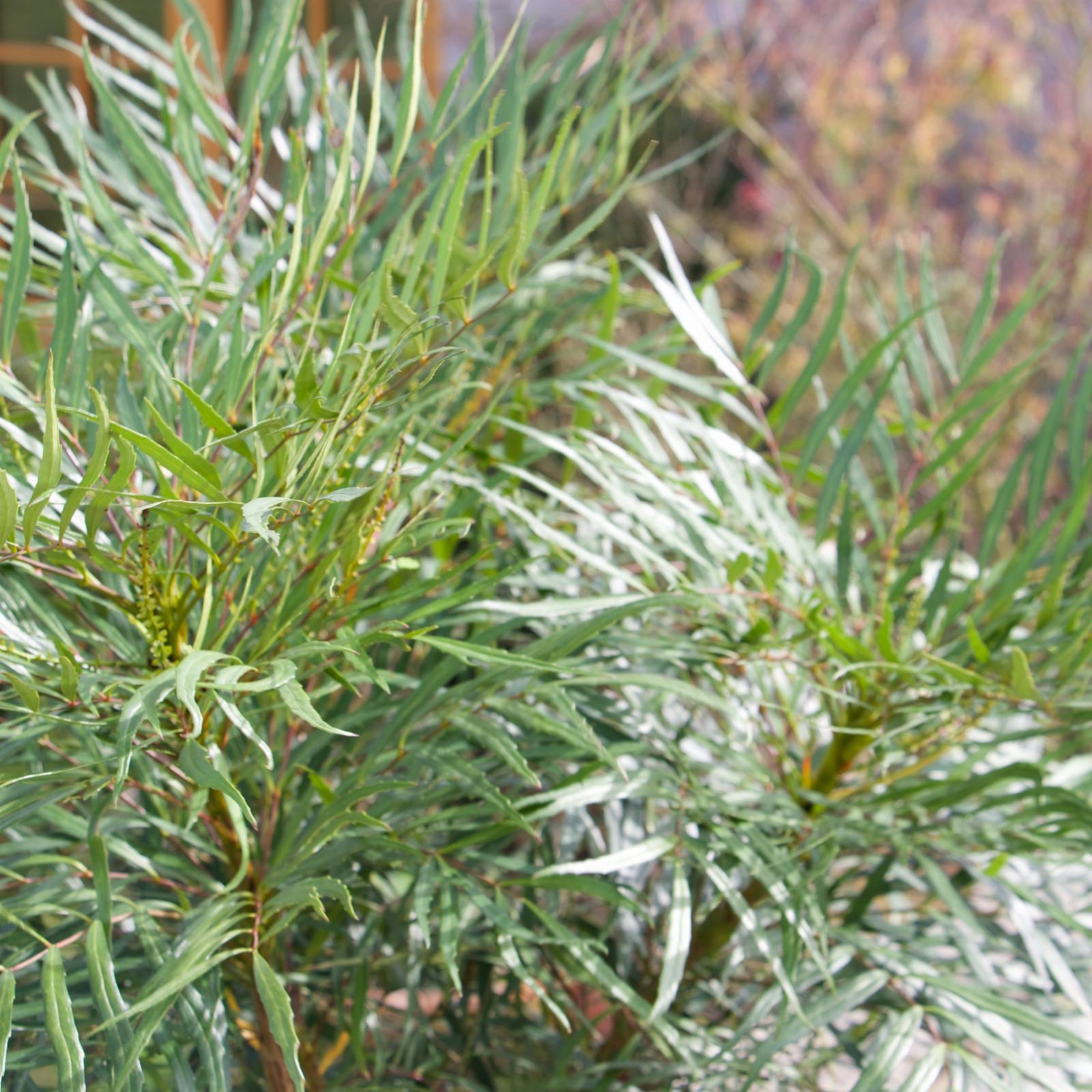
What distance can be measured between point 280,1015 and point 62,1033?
8 centimetres

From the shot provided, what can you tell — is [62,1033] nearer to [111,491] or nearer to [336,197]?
[111,491]

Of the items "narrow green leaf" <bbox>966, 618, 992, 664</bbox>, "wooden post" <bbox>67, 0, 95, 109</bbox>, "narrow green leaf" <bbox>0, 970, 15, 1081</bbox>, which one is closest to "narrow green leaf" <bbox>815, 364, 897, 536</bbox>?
"narrow green leaf" <bbox>966, 618, 992, 664</bbox>

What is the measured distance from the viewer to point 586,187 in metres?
0.69

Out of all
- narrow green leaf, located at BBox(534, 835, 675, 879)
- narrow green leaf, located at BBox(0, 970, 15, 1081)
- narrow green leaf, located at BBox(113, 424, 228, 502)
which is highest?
narrow green leaf, located at BBox(113, 424, 228, 502)

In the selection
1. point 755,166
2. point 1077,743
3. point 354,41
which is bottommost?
point 354,41

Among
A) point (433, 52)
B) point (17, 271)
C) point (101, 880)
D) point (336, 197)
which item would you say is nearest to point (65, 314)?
point (17, 271)

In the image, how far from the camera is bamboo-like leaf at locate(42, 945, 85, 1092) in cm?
39

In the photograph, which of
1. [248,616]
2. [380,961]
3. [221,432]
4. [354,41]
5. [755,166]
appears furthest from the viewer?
[755,166]

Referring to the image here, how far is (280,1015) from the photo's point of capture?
0.41 m

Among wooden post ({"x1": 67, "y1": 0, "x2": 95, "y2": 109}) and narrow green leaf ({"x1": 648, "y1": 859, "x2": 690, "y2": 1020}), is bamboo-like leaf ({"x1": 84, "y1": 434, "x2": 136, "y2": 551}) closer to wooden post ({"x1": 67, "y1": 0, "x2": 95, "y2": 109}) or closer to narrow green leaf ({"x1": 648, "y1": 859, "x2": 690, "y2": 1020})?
narrow green leaf ({"x1": 648, "y1": 859, "x2": 690, "y2": 1020})

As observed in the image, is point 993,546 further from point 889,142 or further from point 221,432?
point 889,142

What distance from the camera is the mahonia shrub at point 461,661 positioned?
430 millimetres

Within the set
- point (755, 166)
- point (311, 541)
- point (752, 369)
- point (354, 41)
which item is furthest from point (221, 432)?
point (755, 166)

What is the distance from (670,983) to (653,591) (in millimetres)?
206
